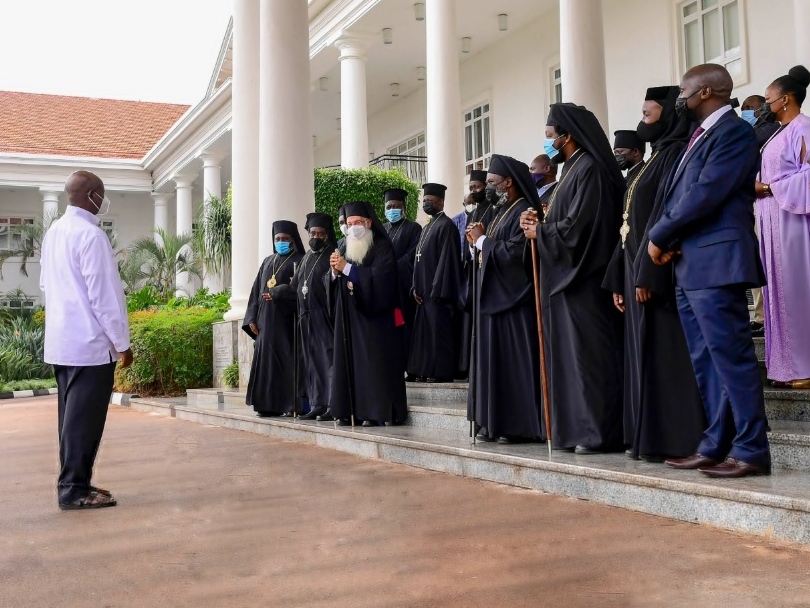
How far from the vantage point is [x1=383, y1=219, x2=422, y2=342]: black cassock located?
9312 millimetres

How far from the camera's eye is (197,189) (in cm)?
3562

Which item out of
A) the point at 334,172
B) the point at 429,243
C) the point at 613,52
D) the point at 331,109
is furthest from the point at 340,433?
the point at 331,109

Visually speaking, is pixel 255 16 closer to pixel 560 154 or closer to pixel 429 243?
pixel 429 243

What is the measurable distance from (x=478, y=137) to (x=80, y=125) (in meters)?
20.8

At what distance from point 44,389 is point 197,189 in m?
17.0

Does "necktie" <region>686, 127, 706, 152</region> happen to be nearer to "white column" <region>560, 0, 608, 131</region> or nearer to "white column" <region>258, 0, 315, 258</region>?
"white column" <region>560, 0, 608, 131</region>

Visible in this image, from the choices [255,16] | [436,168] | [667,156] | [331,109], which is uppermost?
[331,109]

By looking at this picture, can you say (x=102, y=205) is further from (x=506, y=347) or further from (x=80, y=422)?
(x=506, y=347)

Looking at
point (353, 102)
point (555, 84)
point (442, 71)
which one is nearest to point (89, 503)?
point (442, 71)

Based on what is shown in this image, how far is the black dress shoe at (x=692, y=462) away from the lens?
447 cm

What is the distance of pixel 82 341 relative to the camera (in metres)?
5.09

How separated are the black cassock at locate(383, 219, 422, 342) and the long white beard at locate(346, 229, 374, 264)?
129 cm

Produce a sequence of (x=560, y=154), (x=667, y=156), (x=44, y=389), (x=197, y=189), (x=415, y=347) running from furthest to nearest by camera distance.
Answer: (x=197, y=189) → (x=44, y=389) → (x=415, y=347) → (x=560, y=154) → (x=667, y=156)

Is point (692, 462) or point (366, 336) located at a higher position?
point (366, 336)
